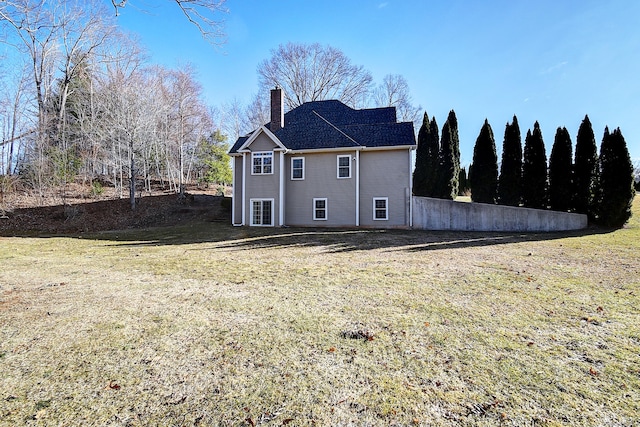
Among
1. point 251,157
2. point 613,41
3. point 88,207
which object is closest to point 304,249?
point 251,157

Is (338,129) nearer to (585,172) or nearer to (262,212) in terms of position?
(262,212)

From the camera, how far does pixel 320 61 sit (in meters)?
31.2

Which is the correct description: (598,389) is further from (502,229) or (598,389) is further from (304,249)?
(502,229)

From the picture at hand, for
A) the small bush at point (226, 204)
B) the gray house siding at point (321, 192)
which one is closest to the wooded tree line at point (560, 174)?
the gray house siding at point (321, 192)

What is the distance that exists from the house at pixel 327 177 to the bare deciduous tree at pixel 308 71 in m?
15.3

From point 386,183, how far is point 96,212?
18.0 m

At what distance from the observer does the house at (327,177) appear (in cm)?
1625

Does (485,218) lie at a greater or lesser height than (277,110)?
lesser

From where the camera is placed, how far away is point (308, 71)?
31125 mm

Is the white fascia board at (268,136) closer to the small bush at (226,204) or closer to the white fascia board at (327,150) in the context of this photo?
the white fascia board at (327,150)

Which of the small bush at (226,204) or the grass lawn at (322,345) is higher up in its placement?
the small bush at (226,204)

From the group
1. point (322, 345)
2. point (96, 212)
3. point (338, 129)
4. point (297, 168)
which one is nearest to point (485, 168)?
point (338, 129)

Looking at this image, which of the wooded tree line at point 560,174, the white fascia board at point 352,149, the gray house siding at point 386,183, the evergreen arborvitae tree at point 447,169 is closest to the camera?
the wooded tree line at point 560,174

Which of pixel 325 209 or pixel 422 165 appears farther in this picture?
pixel 422 165
